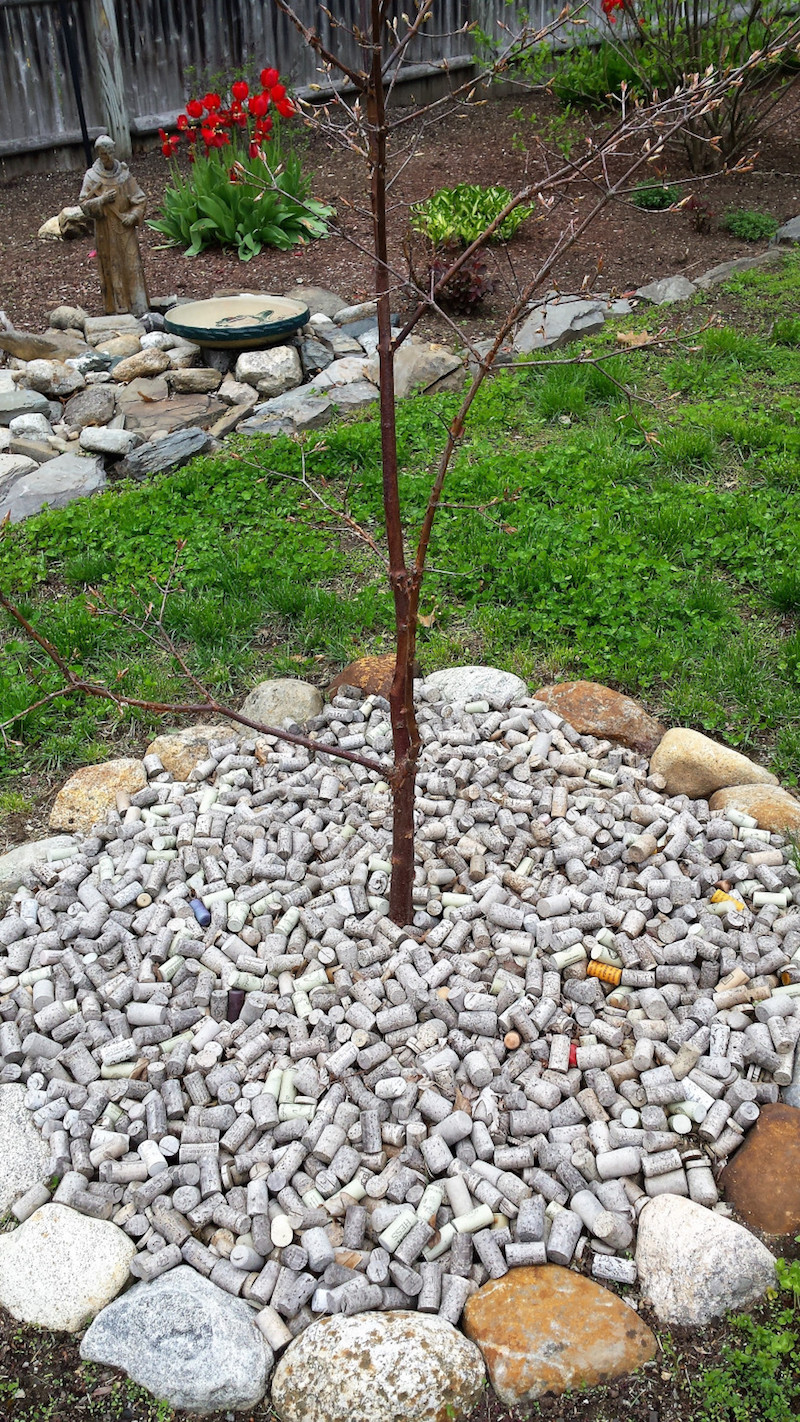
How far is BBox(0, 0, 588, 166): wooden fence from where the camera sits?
9930 millimetres

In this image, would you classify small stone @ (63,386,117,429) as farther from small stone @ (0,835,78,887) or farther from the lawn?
small stone @ (0,835,78,887)

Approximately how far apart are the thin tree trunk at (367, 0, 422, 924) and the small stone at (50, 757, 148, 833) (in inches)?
43.7

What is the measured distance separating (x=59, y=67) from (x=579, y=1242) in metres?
11.4

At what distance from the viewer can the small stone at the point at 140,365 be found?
21.7ft

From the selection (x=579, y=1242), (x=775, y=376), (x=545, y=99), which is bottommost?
(x=579, y=1242)

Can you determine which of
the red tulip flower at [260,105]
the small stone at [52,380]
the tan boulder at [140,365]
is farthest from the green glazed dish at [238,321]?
the red tulip flower at [260,105]

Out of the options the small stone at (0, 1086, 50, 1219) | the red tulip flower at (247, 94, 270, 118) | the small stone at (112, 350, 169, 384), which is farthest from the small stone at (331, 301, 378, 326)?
the small stone at (0, 1086, 50, 1219)

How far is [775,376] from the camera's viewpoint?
612 cm

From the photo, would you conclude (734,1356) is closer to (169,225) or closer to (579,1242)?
(579,1242)

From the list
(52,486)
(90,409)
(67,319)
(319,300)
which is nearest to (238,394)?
(90,409)

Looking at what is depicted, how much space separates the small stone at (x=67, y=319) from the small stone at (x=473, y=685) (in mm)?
4921

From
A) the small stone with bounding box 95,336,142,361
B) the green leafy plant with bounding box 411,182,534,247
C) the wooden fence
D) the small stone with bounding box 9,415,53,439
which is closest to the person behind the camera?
the small stone with bounding box 9,415,53,439

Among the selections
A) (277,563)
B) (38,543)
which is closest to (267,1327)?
(277,563)

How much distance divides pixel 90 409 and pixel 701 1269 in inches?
217
